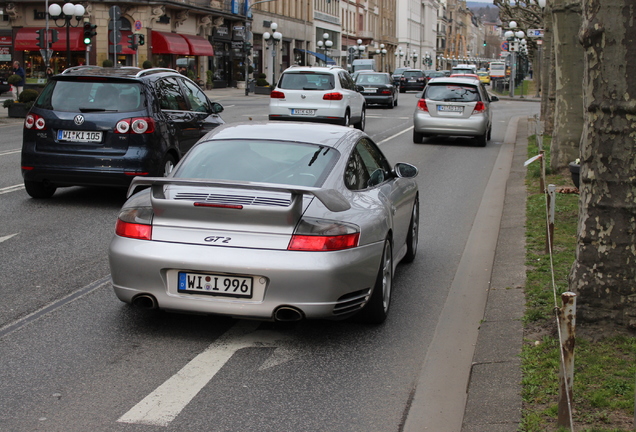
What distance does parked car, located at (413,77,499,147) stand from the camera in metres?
21.0

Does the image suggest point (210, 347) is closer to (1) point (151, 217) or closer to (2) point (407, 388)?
(1) point (151, 217)

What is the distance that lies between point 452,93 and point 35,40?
3524cm

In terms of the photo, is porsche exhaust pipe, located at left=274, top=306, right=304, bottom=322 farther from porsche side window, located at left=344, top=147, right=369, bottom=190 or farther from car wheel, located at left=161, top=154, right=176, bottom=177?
car wheel, located at left=161, top=154, right=176, bottom=177

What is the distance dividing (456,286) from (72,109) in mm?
5517

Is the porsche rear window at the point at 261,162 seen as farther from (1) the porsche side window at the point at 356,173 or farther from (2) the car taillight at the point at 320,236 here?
(2) the car taillight at the point at 320,236

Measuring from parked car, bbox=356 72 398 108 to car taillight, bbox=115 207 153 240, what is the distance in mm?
32227

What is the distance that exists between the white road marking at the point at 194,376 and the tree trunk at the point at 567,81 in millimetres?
8951

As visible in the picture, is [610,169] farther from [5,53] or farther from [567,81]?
[5,53]

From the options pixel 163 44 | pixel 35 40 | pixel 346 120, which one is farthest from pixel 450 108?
pixel 35 40

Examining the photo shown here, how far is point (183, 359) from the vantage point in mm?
5125

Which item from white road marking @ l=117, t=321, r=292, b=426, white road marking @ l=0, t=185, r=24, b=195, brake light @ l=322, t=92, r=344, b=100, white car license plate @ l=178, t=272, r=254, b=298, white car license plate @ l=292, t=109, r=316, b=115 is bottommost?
white road marking @ l=117, t=321, r=292, b=426

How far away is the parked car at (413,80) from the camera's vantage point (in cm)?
6138

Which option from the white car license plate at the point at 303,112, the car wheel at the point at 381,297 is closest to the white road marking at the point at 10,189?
the car wheel at the point at 381,297

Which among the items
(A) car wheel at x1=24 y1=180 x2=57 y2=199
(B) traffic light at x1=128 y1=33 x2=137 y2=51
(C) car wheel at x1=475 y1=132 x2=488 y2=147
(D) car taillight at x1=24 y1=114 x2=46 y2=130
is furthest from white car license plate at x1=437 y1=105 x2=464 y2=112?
(B) traffic light at x1=128 y1=33 x2=137 y2=51
